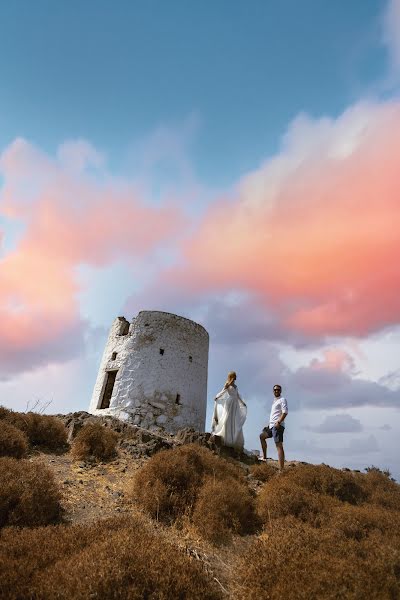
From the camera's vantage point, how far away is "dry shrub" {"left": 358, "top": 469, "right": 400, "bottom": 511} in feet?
25.9

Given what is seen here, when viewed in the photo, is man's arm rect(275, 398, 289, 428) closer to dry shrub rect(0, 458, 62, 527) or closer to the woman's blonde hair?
the woman's blonde hair

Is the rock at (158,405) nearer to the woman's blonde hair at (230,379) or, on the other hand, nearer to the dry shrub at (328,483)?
the woman's blonde hair at (230,379)

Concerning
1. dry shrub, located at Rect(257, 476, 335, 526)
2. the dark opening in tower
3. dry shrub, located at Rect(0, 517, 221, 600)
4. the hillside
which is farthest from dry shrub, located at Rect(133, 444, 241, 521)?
the dark opening in tower

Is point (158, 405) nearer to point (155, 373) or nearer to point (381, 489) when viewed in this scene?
point (155, 373)

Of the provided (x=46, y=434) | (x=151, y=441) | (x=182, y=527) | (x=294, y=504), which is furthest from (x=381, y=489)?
(x=46, y=434)

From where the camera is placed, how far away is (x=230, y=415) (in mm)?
10477

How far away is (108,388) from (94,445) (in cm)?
841

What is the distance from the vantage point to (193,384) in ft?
56.6

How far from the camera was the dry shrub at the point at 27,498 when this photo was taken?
Result: 203 inches

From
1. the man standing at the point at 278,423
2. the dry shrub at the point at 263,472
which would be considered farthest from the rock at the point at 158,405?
the dry shrub at the point at 263,472

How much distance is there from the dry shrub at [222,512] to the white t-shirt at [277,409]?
9.30 feet

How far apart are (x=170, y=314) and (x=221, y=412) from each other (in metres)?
7.92

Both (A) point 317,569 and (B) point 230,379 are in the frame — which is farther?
(B) point 230,379

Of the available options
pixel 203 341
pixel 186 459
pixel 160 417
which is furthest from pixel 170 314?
pixel 186 459
